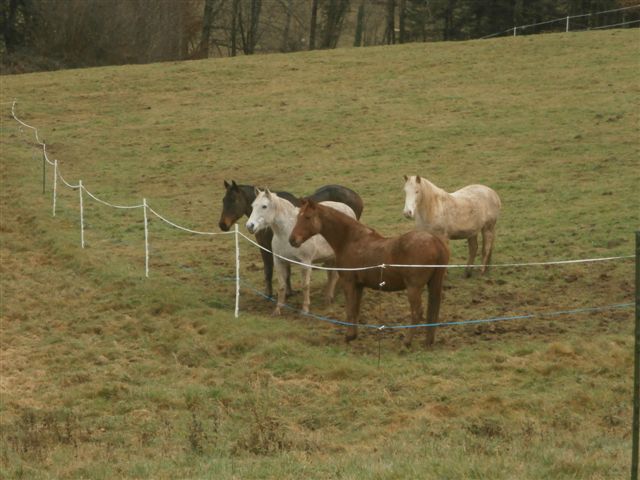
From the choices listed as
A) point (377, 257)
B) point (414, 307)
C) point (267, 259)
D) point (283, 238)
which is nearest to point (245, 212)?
point (267, 259)

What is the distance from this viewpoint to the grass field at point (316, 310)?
30.2ft

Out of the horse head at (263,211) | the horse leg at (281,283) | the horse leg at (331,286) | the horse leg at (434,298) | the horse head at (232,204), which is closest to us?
the horse leg at (434,298)

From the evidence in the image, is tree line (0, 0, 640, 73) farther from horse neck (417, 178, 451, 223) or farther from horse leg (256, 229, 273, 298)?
horse neck (417, 178, 451, 223)

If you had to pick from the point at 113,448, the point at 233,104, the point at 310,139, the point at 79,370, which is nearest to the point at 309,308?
the point at 79,370

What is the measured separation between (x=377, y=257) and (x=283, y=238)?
6.71ft

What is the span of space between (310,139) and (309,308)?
14971 mm

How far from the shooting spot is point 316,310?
1402 cm

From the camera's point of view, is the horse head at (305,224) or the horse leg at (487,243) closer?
the horse head at (305,224)

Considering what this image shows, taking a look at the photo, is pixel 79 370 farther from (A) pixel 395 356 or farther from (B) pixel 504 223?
(B) pixel 504 223

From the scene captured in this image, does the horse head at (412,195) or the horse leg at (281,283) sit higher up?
the horse head at (412,195)

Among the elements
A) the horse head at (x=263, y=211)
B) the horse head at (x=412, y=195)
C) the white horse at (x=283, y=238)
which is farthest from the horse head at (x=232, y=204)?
the horse head at (x=412, y=195)

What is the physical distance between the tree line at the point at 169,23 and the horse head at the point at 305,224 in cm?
3423

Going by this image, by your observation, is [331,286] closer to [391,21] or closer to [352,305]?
[352,305]

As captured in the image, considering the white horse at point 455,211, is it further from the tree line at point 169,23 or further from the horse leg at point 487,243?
the tree line at point 169,23
